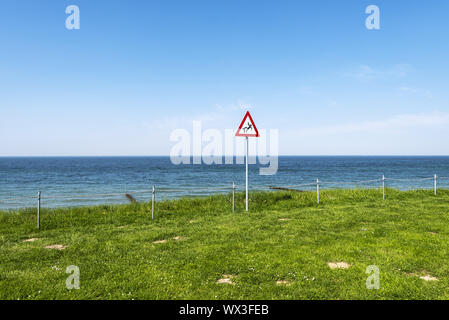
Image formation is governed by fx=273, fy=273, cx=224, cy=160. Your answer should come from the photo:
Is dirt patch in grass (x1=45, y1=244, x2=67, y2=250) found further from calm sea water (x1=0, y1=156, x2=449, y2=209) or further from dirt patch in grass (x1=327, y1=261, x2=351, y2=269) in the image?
Result: dirt patch in grass (x1=327, y1=261, x2=351, y2=269)

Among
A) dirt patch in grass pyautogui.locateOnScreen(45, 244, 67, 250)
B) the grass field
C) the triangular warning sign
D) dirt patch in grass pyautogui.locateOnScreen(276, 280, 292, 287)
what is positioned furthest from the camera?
the triangular warning sign

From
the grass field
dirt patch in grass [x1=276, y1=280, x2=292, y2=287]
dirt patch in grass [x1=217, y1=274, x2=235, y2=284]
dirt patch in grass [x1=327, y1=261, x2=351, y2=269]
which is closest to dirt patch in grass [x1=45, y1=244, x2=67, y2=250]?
the grass field

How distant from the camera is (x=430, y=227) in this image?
962cm

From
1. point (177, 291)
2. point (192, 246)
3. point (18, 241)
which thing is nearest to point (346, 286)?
point (177, 291)

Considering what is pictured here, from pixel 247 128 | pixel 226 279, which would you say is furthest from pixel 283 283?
pixel 247 128

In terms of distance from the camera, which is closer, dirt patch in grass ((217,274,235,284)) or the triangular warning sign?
dirt patch in grass ((217,274,235,284))

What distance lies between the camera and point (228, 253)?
23.7 ft

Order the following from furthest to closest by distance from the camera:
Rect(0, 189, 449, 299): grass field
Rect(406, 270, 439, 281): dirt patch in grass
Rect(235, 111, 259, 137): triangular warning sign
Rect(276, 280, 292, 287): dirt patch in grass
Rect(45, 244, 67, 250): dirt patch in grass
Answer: Rect(235, 111, 259, 137): triangular warning sign < Rect(45, 244, 67, 250): dirt patch in grass < Rect(406, 270, 439, 281): dirt patch in grass < Rect(276, 280, 292, 287): dirt patch in grass < Rect(0, 189, 449, 299): grass field

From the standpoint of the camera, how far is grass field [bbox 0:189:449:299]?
5.10m

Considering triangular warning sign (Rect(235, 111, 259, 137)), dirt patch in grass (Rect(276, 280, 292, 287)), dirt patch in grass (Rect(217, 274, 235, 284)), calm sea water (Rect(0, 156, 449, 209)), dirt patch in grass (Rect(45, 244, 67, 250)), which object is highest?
triangular warning sign (Rect(235, 111, 259, 137))

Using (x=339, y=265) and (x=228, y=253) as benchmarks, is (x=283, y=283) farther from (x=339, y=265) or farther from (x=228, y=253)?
(x=228, y=253)

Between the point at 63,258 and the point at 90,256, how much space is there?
2.17 ft
